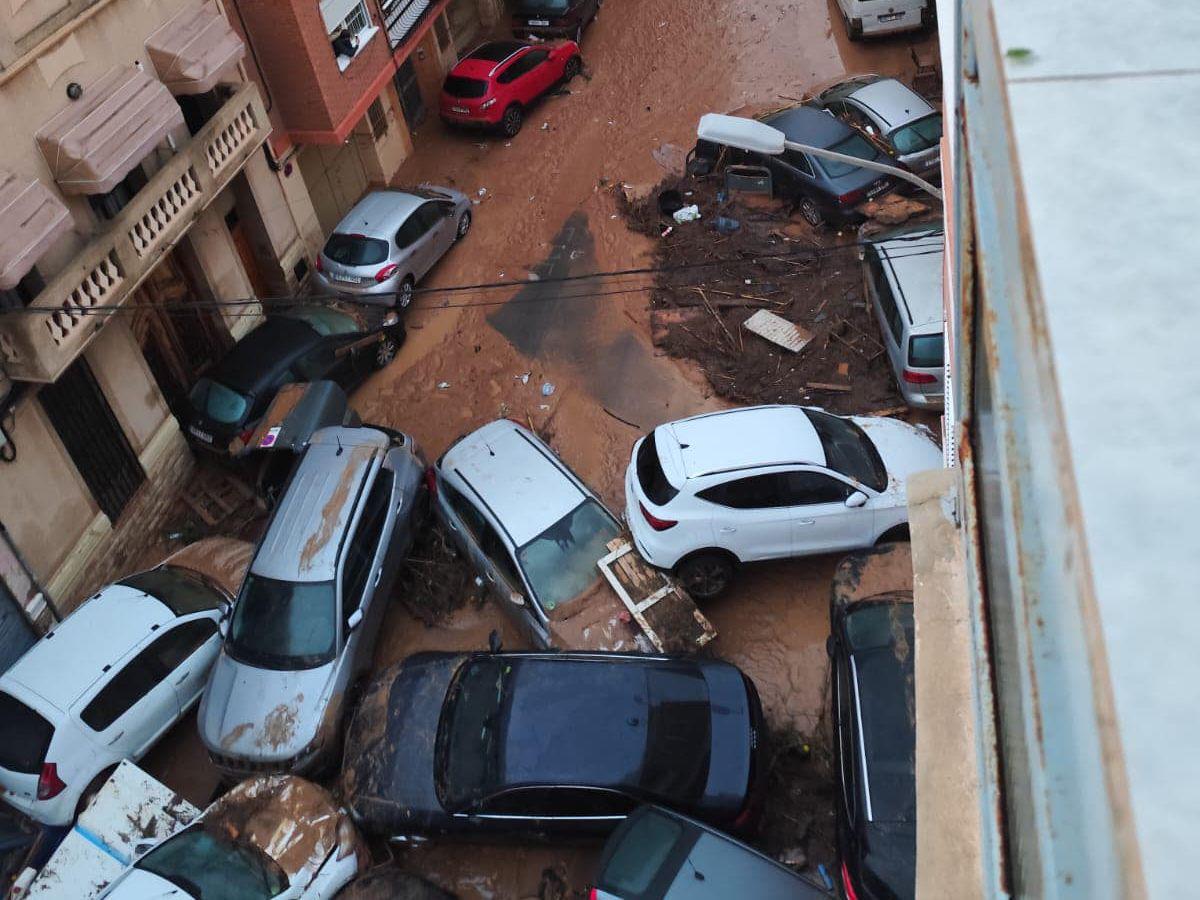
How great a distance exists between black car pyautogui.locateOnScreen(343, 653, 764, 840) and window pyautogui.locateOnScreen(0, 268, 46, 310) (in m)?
6.01

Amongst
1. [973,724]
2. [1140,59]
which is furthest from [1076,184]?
[973,724]

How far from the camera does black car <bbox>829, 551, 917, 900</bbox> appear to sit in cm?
722

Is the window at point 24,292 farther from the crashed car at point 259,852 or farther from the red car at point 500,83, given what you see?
the red car at point 500,83

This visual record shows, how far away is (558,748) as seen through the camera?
8383 millimetres

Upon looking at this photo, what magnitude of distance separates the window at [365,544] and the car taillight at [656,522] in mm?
2904

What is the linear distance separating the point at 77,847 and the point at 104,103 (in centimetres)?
774

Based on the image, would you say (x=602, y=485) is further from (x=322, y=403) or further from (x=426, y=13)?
(x=426, y=13)

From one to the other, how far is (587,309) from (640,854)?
Result: 8.96 meters

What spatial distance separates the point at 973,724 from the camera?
12.4ft

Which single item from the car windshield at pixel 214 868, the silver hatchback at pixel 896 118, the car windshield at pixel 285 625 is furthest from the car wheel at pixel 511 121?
the car windshield at pixel 214 868

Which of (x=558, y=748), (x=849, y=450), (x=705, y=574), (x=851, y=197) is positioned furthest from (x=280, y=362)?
(x=851, y=197)

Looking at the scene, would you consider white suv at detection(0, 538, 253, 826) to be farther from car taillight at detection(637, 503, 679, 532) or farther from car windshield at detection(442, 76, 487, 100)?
car windshield at detection(442, 76, 487, 100)

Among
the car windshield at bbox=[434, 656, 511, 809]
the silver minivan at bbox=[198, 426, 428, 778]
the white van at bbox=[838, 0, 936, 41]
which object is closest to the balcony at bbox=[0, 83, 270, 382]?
the silver minivan at bbox=[198, 426, 428, 778]

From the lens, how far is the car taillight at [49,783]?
941 cm
